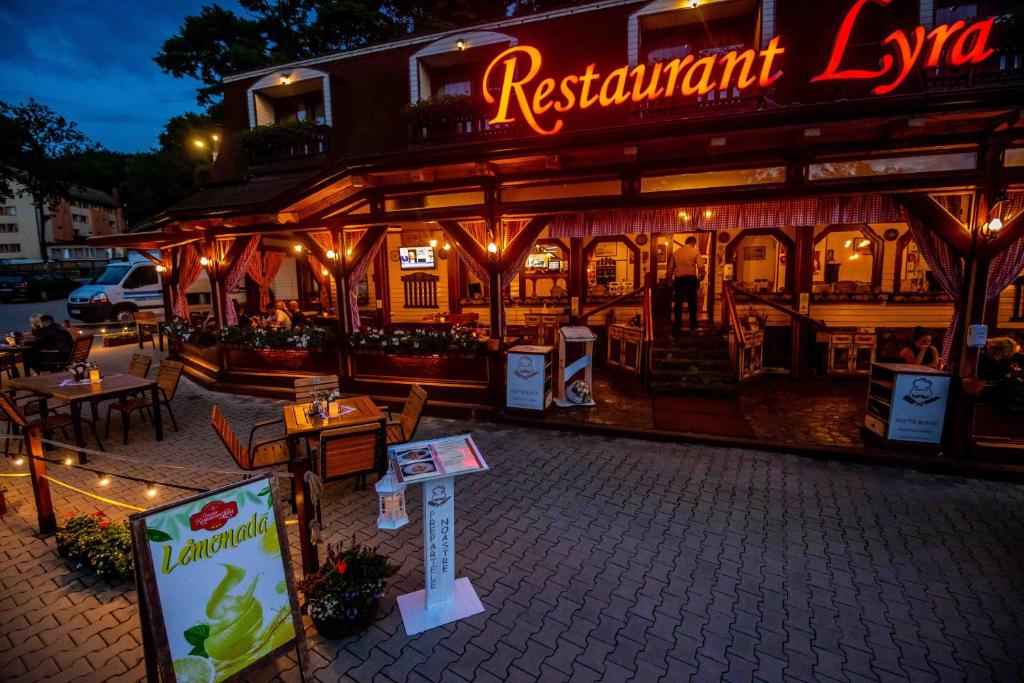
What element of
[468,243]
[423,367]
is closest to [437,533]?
[423,367]

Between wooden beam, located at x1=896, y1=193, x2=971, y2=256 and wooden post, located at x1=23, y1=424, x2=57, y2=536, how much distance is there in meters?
11.8

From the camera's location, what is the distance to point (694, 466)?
706 cm

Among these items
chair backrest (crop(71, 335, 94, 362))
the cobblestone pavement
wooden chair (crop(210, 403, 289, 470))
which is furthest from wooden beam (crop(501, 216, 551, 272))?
chair backrest (crop(71, 335, 94, 362))

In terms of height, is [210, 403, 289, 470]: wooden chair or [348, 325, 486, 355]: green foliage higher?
[348, 325, 486, 355]: green foliage

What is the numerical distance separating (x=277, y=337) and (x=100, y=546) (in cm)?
697

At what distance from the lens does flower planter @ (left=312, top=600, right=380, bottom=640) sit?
12.1ft

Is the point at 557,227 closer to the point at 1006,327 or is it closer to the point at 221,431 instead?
the point at 221,431

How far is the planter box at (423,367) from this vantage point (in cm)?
954

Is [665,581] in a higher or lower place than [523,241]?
lower

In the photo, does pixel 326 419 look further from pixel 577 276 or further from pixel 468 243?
pixel 577 276

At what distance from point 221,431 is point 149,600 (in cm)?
322

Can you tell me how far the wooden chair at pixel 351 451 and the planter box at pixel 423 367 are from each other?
3.90 metres

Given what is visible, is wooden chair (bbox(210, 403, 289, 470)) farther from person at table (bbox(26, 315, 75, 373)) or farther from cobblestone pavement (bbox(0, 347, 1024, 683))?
person at table (bbox(26, 315, 75, 373))

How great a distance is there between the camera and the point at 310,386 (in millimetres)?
7520
